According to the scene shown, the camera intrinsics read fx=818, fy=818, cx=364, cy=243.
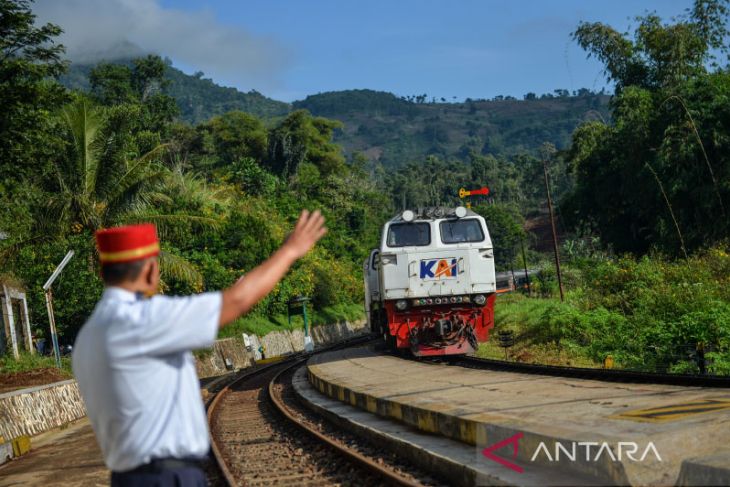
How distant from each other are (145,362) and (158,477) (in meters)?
0.47

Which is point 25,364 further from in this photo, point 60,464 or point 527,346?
point 527,346

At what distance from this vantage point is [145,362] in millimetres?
3174

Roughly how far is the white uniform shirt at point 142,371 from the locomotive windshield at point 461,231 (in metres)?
15.7

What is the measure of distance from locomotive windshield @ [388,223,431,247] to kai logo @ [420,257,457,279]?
1.73 feet

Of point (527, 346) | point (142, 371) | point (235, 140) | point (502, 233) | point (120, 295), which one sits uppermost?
point (235, 140)

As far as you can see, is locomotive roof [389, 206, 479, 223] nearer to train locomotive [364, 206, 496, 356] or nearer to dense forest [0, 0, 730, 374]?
train locomotive [364, 206, 496, 356]

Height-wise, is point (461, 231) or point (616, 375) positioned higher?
point (461, 231)

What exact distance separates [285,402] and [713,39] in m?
33.3

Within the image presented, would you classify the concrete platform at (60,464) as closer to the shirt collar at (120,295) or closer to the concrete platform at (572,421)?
the concrete platform at (572,421)

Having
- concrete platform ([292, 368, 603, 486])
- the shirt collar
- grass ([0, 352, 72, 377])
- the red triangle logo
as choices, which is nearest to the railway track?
concrete platform ([292, 368, 603, 486])

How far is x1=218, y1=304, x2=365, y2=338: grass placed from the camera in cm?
4034

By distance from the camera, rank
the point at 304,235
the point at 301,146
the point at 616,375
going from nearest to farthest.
Answer: the point at 304,235 → the point at 616,375 → the point at 301,146

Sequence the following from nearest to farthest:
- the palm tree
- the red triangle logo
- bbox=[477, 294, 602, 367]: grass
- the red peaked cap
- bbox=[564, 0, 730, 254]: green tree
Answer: the red peaked cap
the red triangle logo
bbox=[477, 294, 602, 367]: grass
the palm tree
bbox=[564, 0, 730, 254]: green tree

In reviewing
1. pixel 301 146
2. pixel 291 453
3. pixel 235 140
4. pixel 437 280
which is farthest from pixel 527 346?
pixel 235 140
